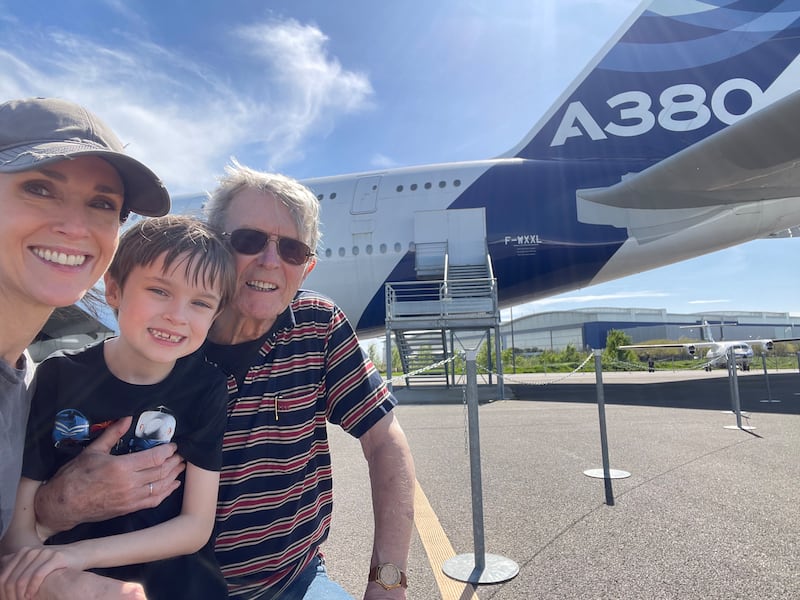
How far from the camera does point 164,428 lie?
1.26 metres

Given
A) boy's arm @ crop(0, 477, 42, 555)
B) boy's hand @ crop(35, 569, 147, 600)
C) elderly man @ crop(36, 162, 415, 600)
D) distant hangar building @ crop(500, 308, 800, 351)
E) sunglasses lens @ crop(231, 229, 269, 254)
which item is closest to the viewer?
boy's hand @ crop(35, 569, 147, 600)

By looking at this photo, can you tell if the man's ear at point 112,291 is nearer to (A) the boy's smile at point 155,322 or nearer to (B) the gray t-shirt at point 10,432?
(A) the boy's smile at point 155,322

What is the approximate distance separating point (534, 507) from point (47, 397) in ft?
11.3

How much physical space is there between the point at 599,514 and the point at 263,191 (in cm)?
327

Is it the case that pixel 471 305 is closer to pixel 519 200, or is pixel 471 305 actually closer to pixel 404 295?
pixel 404 295

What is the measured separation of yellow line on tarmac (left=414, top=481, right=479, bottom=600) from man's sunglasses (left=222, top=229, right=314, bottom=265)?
6.28 ft

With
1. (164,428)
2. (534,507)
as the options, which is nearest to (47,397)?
(164,428)

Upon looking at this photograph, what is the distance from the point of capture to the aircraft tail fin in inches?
440

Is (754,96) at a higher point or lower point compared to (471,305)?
higher

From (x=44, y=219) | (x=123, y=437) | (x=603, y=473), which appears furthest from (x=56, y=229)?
(x=603, y=473)

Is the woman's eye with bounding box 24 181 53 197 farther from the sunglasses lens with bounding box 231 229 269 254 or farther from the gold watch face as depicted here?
the gold watch face

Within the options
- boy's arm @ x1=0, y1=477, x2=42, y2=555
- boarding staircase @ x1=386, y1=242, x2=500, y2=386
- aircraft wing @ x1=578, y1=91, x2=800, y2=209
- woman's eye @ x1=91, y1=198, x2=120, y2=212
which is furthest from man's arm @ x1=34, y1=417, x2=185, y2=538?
boarding staircase @ x1=386, y1=242, x2=500, y2=386

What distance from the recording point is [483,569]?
2.70 metres

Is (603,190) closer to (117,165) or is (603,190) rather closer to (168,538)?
(117,165)
